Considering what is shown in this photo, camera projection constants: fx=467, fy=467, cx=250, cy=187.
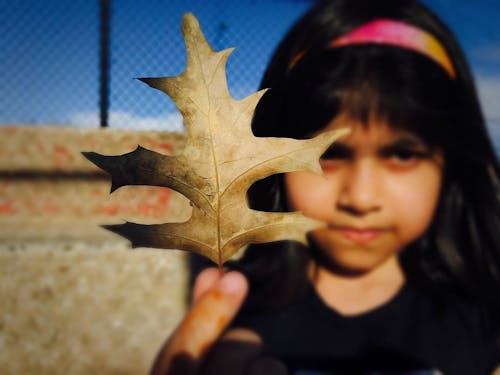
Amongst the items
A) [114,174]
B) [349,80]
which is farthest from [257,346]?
[349,80]

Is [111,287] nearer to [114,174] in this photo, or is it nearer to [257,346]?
[257,346]

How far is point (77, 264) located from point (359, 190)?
3.51ft

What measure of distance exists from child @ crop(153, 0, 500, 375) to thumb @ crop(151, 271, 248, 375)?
1.88ft

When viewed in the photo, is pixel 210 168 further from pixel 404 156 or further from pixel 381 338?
pixel 381 338

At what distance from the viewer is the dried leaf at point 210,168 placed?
1.53ft

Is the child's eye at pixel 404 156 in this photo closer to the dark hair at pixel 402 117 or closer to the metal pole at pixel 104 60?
the dark hair at pixel 402 117

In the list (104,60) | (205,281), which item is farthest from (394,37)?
(104,60)

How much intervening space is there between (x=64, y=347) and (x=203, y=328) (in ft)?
4.35

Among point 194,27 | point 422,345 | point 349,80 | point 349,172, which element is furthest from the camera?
point 422,345

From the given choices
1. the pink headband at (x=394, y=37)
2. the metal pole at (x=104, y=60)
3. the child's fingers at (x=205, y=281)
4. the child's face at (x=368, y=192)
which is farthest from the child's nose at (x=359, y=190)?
the metal pole at (x=104, y=60)

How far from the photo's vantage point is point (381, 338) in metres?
1.36

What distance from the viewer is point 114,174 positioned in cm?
47

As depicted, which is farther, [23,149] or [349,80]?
[23,149]

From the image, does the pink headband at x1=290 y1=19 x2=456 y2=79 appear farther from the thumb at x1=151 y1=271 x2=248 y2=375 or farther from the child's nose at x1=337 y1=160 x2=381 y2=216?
the thumb at x1=151 y1=271 x2=248 y2=375
